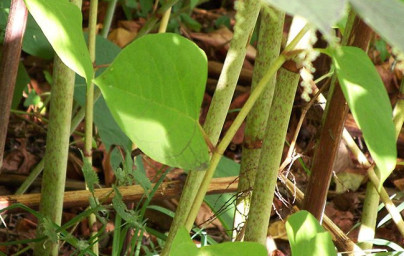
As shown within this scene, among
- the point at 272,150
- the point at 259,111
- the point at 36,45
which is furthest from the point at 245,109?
the point at 36,45

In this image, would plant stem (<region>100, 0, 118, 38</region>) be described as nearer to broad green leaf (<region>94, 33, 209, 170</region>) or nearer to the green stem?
the green stem

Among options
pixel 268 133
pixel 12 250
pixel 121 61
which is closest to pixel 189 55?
pixel 121 61

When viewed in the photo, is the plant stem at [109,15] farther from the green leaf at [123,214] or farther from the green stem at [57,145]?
the green leaf at [123,214]

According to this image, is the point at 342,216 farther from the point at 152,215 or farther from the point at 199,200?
the point at 199,200

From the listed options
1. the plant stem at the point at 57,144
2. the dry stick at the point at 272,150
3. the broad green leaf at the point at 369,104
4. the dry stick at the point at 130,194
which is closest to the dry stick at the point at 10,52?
the plant stem at the point at 57,144

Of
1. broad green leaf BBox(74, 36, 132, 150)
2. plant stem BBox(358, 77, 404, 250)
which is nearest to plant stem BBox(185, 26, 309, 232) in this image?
plant stem BBox(358, 77, 404, 250)

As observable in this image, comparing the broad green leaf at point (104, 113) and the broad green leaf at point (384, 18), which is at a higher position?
the broad green leaf at point (104, 113)

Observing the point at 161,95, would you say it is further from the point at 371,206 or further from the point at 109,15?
the point at 109,15
